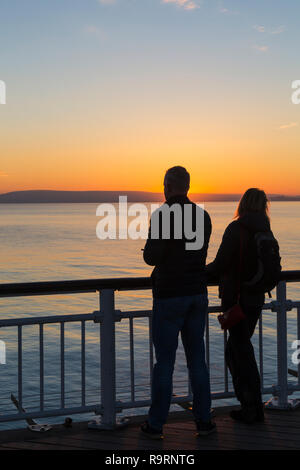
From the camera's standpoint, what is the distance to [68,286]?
4176mm

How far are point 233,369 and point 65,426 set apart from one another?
54.4 inches

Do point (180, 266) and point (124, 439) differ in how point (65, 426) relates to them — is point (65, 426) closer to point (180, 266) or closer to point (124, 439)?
point (124, 439)

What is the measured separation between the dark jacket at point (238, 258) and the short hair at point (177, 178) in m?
0.59

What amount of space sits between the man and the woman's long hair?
47 centimetres

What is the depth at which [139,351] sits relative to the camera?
13.9 m

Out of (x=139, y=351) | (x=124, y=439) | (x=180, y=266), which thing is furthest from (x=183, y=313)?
(x=139, y=351)

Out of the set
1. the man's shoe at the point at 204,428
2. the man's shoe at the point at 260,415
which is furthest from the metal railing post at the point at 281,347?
the man's shoe at the point at 204,428

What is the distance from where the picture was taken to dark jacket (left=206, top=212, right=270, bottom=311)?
4188mm

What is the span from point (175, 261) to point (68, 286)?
911 millimetres

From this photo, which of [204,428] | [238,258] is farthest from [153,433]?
[238,258]

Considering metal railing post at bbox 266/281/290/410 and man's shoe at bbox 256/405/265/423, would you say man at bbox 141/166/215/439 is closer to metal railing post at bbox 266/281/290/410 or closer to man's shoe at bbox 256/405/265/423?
man's shoe at bbox 256/405/265/423

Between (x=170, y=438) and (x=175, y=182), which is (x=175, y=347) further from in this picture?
(x=175, y=182)

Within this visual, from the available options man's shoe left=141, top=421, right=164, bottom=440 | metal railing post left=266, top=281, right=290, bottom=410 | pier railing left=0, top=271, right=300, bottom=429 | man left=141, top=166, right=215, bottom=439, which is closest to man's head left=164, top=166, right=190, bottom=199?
man left=141, top=166, right=215, bottom=439

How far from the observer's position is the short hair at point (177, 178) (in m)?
3.78
